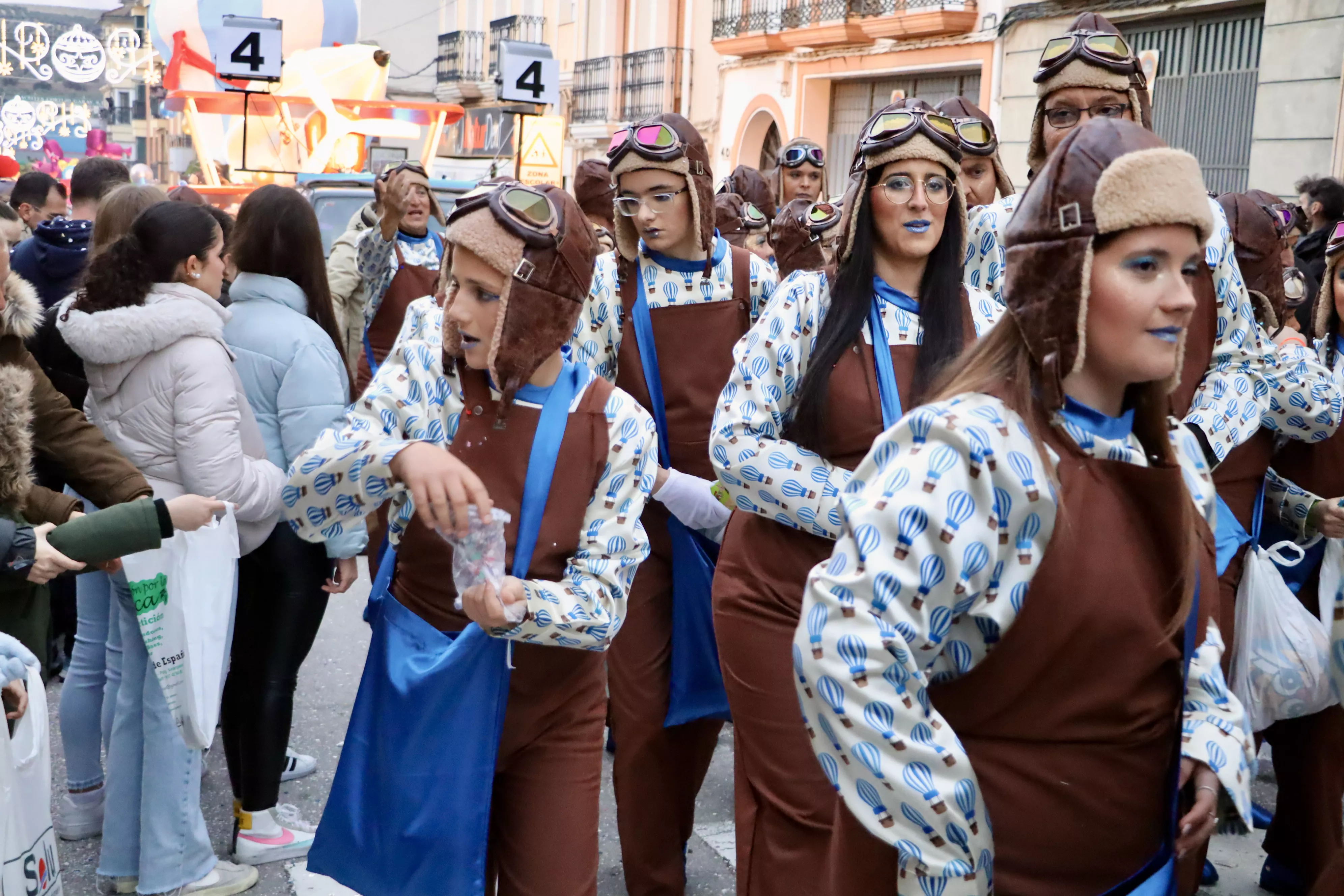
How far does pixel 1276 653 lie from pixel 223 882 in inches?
120

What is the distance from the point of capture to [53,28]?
186ft

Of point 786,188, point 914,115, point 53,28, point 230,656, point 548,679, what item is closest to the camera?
point 548,679

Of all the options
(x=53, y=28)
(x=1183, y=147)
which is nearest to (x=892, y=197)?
(x=1183, y=147)

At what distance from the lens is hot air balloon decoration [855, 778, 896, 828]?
6.00 ft

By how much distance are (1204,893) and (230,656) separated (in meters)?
3.07

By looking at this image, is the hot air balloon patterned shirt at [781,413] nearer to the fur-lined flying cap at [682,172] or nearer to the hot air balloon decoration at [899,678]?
the fur-lined flying cap at [682,172]

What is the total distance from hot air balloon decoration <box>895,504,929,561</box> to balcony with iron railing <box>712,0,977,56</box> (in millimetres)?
16906

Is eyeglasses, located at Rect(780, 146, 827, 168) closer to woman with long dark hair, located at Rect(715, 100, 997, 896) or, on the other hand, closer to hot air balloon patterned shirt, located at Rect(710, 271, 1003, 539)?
woman with long dark hair, located at Rect(715, 100, 997, 896)

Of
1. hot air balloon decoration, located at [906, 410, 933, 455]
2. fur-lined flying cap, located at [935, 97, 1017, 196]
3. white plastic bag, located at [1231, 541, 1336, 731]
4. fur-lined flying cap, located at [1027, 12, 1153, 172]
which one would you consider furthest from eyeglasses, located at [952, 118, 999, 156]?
hot air balloon decoration, located at [906, 410, 933, 455]

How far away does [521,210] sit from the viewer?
2871 millimetres

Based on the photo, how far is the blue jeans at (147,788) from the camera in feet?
13.0

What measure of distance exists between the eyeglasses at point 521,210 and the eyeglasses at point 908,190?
0.92 metres

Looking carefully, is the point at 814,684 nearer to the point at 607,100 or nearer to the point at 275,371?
the point at 275,371

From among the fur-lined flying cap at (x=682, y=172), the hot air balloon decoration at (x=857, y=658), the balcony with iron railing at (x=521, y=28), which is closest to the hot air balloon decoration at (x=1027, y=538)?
the hot air balloon decoration at (x=857, y=658)
